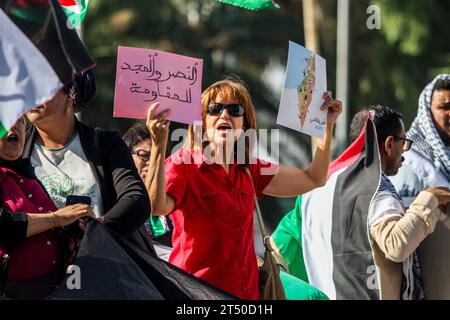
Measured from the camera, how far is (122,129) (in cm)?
2056

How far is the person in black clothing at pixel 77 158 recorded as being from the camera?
5.09 metres

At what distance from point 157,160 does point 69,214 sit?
48 cm

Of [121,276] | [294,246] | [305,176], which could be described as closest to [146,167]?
[294,246]

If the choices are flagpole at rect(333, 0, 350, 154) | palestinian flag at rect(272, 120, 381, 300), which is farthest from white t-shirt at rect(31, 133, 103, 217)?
flagpole at rect(333, 0, 350, 154)

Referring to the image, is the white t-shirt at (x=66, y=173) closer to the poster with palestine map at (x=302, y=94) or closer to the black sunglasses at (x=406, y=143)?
the poster with palestine map at (x=302, y=94)

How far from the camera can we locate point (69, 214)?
483 centimetres

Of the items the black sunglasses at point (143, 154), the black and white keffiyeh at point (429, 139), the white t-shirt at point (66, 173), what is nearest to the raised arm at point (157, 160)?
the white t-shirt at point (66, 173)

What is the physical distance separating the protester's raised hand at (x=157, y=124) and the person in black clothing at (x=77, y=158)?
0.42ft

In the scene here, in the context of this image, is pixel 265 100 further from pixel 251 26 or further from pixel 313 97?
pixel 313 97

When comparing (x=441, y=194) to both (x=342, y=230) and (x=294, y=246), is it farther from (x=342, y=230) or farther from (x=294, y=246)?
(x=294, y=246)

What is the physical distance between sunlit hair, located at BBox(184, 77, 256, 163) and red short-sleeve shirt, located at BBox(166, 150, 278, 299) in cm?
6

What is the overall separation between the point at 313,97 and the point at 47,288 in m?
1.70

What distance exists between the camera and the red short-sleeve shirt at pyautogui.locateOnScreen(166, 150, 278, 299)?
5387mm

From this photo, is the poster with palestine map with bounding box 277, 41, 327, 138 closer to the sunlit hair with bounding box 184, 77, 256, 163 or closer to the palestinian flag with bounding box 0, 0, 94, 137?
the sunlit hair with bounding box 184, 77, 256, 163
